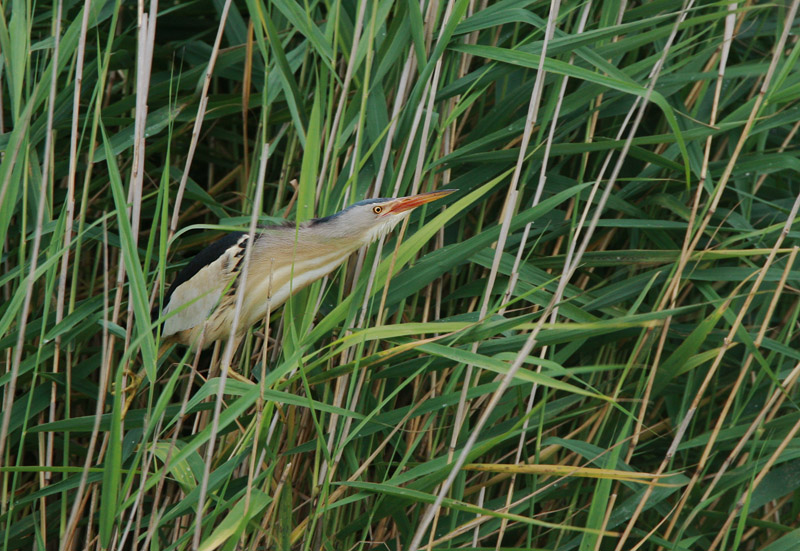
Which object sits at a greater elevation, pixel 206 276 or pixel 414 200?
pixel 414 200

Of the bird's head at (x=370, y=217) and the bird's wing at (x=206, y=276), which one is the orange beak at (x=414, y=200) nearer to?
the bird's head at (x=370, y=217)

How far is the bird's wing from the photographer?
67.1 inches

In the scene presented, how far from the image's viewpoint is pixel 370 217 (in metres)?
1.58

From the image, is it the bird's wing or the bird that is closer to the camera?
the bird

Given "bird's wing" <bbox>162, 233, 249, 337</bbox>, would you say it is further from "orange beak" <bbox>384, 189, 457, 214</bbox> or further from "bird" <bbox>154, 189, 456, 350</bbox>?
"orange beak" <bbox>384, 189, 457, 214</bbox>

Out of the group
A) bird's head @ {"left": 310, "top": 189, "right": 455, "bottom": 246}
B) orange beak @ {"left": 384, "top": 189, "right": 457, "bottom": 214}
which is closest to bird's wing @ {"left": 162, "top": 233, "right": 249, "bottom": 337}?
bird's head @ {"left": 310, "top": 189, "right": 455, "bottom": 246}

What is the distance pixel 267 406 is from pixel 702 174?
3.12 ft

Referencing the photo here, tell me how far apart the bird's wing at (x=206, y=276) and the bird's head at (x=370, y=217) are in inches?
9.5

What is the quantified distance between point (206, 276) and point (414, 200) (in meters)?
0.48

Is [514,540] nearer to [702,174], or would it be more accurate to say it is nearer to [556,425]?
[556,425]

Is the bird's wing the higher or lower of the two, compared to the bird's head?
lower

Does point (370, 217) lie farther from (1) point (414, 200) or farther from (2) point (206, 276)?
(2) point (206, 276)

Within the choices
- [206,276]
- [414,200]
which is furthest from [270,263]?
[414,200]

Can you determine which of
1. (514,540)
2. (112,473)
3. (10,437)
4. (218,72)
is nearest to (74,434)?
(10,437)
